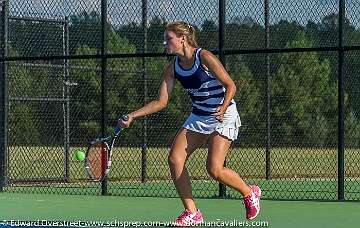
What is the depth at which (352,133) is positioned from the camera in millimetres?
29172

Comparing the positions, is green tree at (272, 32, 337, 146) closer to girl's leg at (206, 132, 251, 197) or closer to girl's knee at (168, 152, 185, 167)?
girl's leg at (206, 132, 251, 197)

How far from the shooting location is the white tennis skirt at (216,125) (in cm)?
898

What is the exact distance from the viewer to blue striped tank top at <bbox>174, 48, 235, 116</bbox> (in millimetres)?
8992

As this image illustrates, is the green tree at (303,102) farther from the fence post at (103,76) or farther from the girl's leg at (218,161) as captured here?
the girl's leg at (218,161)

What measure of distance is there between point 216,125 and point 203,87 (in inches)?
12.2

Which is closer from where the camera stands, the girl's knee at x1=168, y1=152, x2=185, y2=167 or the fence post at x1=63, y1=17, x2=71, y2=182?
the girl's knee at x1=168, y1=152, x2=185, y2=167

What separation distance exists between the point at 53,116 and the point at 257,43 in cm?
→ 651

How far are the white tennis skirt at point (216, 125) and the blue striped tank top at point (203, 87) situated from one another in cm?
5

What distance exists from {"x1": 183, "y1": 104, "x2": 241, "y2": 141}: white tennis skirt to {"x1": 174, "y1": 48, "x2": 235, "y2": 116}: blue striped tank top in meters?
0.05

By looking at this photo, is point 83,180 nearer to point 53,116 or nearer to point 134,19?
point 53,116

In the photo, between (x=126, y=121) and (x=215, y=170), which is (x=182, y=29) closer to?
(x=126, y=121)

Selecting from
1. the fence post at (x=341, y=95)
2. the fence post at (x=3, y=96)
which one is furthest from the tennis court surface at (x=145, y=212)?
the fence post at (x=3, y=96)

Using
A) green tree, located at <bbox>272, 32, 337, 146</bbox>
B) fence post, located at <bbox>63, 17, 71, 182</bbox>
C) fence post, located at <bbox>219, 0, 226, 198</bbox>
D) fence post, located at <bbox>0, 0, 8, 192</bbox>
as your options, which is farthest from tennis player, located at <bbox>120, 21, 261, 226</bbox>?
green tree, located at <bbox>272, 32, 337, 146</bbox>

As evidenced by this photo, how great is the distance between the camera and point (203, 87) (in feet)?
29.6
